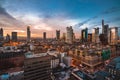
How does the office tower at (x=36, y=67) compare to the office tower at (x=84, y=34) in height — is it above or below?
below

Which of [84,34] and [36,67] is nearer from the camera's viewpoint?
[36,67]

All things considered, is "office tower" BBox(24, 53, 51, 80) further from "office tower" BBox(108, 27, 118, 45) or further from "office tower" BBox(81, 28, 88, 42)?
"office tower" BBox(81, 28, 88, 42)

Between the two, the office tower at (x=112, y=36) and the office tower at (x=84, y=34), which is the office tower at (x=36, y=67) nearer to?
the office tower at (x=112, y=36)

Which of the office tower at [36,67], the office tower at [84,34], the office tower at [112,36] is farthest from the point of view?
the office tower at [84,34]

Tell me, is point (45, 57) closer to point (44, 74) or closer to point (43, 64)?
point (43, 64)

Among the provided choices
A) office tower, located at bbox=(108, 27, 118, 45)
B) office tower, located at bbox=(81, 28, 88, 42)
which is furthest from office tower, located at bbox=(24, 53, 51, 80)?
office tower, located at bbox=(81, 28, 88, 42)

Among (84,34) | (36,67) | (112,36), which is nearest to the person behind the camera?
(36,67)

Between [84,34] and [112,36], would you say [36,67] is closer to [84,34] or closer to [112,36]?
[112,36]

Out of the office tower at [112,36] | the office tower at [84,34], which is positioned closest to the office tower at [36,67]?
the office tower at [112,36]

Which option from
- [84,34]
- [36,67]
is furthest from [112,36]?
[36,67]
